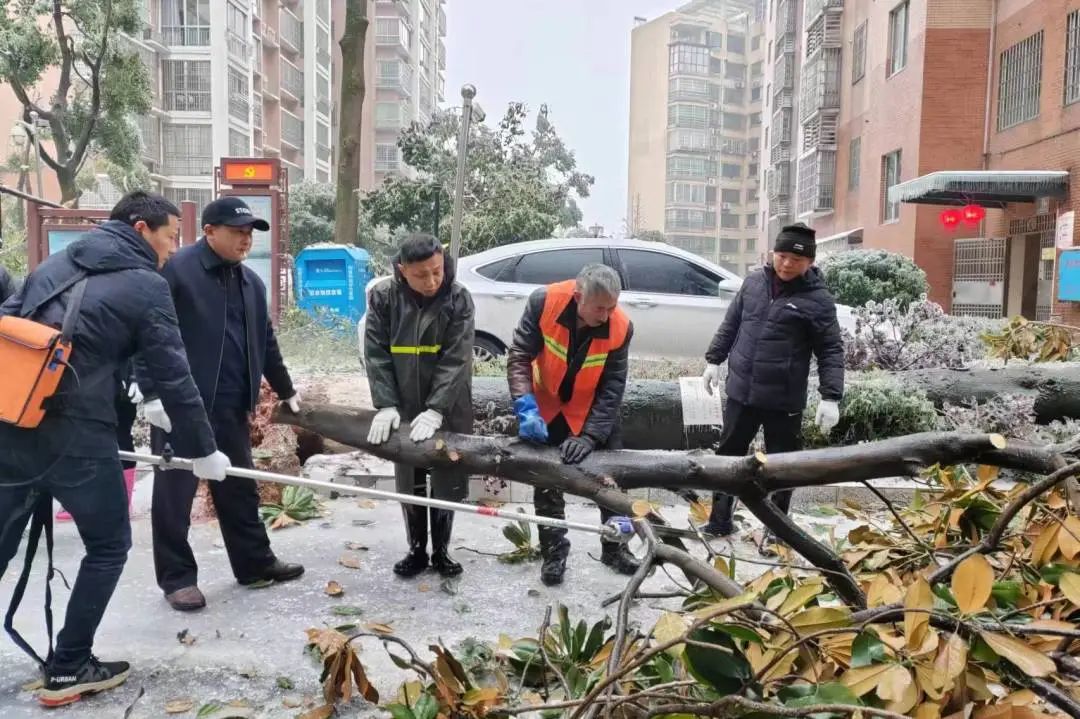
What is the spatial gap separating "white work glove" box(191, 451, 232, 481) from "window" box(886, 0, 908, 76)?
852 inches

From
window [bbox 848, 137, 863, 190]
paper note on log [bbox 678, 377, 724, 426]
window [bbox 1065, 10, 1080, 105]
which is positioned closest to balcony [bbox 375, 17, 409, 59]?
window [bbox 848, 137, 863, 190]

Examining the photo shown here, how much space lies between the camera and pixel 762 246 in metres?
56.7

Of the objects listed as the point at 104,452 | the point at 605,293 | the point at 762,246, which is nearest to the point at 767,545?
the point at 605,293

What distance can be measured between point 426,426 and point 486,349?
457 centimetres

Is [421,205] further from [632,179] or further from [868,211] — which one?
[632,179]

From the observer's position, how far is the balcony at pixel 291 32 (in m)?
42.9

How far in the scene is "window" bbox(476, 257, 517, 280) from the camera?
26.9 feet

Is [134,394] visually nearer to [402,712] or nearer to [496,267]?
[402,712]

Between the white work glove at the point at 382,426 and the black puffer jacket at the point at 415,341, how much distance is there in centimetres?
42

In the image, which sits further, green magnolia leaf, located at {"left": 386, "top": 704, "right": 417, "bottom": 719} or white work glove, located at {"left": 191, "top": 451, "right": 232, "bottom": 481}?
white work glove, located at {"left": 191, "top": 451, "right": 232, "bottom": 481}

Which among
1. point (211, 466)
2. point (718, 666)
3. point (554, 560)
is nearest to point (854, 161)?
point (554, 560)

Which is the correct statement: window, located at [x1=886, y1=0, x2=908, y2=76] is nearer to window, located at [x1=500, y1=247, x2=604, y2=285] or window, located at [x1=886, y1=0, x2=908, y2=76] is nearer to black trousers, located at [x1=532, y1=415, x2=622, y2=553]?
window, located at [x1=500, y1=247, x2=604, y2=285]

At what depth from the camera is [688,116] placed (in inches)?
3152

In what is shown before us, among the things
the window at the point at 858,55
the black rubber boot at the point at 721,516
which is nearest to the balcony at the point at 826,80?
the window at the point at 858,55
